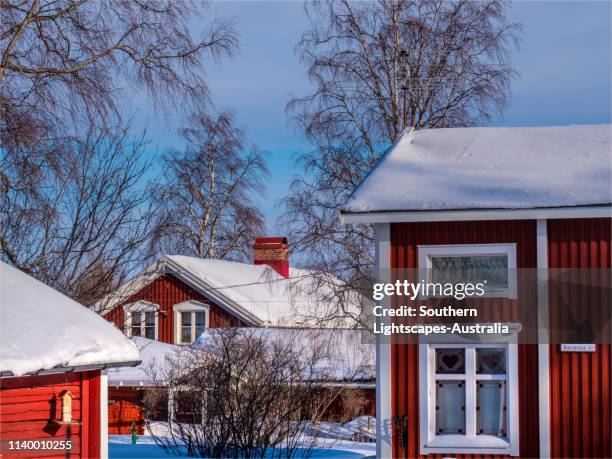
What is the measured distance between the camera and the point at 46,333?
11.6 m

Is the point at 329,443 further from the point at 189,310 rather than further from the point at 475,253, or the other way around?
the point at 475,253

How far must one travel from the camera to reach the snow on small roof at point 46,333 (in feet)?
35.9

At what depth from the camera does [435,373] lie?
1271cm

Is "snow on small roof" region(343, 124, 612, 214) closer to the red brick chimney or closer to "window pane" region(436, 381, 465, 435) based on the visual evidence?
"window pane" region(436, 381, 465, 435)

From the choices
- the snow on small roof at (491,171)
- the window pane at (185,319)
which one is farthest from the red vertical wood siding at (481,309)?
the window pane at (185,319)

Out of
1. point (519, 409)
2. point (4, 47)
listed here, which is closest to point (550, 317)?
point (519, 409)

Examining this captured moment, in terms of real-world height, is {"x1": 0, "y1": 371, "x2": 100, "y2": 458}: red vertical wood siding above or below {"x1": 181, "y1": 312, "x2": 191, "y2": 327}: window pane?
below

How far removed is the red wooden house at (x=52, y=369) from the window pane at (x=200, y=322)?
18.8 m

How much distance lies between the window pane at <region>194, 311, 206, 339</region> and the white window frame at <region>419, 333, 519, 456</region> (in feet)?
65.0

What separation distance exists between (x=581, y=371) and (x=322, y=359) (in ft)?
45.4

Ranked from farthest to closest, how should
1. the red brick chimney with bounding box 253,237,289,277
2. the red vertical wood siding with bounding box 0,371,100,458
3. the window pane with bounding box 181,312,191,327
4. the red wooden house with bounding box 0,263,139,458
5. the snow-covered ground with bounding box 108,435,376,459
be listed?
the red brick chimney with bounding box 253,237,289,277, the window pane with bounding box 181,312,191,327, the snow-covered ground with bounding box 108,435,376,459, the red vertical wood siding with bounding box 0,371,100,458, the red wooden house with bounding box 0,263,139,458

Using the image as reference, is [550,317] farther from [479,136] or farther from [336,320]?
[336,320]

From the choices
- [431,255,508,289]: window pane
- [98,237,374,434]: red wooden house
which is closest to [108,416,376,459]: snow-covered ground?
[98,237,374,434]: red wooden house

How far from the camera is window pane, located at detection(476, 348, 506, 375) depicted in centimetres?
1259
